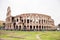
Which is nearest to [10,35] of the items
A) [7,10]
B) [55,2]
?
[7,10]

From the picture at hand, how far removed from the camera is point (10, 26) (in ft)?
20.2

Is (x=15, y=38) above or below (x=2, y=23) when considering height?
below

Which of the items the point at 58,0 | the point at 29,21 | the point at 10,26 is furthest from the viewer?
the point at 29,21

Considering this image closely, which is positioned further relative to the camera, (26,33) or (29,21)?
(29,21)

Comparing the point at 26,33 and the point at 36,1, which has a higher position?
the point at 36,1

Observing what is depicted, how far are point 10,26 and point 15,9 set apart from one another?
1217mm

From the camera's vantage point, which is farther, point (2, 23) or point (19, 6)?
point (2, 23)

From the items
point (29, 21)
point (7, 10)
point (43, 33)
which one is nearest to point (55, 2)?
point (43, 33)

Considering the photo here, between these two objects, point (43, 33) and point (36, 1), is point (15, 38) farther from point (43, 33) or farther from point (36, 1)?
point (36, 1)

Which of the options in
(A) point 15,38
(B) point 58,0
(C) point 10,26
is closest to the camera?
(A) point 15,38

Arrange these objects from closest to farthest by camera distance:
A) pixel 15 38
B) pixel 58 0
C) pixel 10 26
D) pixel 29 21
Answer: pixel 15 38 < pixel 58 0 < pixel 10 26 < pixel 29 21

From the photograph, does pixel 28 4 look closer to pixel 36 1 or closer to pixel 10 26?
pixel 36 1

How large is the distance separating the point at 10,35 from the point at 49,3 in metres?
1.48

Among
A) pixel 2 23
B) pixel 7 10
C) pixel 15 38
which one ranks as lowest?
pixel 15 38
